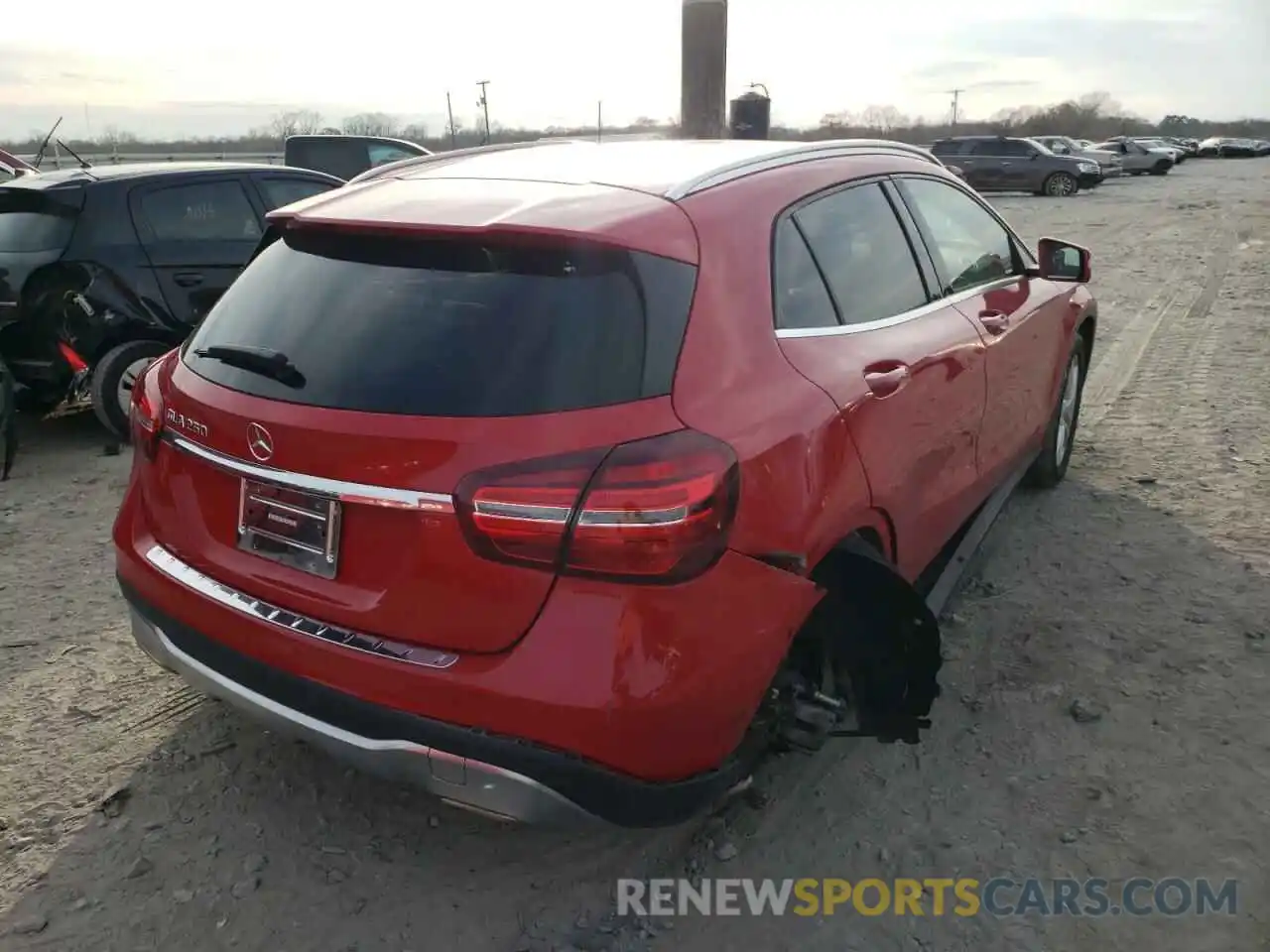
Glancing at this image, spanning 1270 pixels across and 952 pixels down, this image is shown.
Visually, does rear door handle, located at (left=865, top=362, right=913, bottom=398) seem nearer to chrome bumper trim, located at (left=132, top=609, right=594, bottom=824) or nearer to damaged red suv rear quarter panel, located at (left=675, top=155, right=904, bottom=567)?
damaged red suv rear quarter panel, located at (left=675, top=155, right=904, bottom=567)

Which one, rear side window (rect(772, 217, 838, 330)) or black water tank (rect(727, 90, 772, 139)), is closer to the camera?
rear side window (rect(772, 217, 838, 330))

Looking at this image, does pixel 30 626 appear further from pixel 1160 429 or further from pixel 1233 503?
pixel 1160 429

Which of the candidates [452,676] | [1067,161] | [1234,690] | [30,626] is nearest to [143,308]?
[30,626]

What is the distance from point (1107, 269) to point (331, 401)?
533 inches

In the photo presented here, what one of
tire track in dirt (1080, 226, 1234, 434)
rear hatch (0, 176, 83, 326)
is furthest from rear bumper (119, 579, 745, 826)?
tire track in dirt (1080, 226, 1234, 434)

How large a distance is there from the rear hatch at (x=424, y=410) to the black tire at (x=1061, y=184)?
30.1 metres

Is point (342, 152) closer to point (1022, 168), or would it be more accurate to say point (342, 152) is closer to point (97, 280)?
point (97, 280)

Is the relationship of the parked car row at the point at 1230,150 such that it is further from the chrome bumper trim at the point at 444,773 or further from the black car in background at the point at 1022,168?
the chrome bumper trim at the point at 444,773

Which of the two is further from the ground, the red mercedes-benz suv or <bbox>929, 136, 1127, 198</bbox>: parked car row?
the red mercedes-benz suv

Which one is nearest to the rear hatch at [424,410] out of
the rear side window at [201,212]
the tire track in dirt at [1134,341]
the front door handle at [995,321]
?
the front door handle at [995,321]

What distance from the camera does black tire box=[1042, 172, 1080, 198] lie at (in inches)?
1136

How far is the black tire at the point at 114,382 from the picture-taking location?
6.08 meters

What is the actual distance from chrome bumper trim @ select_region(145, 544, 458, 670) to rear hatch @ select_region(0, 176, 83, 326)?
4.34 meters

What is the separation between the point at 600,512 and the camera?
1984mm
